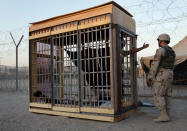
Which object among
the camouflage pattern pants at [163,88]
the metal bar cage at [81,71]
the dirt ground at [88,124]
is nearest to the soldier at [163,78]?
the camouflage pattern pants at [163,88]

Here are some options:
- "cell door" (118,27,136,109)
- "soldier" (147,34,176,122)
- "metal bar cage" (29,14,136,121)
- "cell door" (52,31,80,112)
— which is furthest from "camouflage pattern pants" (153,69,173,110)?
"cell door" (52,31,80,112)

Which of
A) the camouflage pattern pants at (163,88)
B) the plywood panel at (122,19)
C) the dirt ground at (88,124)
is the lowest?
the dirt ground at (88,124)

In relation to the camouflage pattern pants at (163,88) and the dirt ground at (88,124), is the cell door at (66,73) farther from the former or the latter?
the camouflage pattern pants at (163,88)

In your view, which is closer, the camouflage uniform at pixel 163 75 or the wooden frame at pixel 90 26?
the camouflage uniform at pixel 163 75

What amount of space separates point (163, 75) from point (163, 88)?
10.5 inches

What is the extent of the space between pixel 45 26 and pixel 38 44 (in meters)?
0.64

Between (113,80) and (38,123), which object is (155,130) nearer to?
(113,80)

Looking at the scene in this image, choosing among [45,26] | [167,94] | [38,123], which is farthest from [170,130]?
[45,26]

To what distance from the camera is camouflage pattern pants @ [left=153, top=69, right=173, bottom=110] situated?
377cm

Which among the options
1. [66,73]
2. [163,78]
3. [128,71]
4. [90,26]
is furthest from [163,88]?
[66,73]

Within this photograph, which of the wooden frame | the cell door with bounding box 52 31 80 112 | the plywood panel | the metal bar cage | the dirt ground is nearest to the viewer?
the dirt ground

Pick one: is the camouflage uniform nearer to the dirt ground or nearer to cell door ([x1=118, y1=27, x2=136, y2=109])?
the dirt ground

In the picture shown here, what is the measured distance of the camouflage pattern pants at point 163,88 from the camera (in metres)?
3.77

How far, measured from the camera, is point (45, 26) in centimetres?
500
